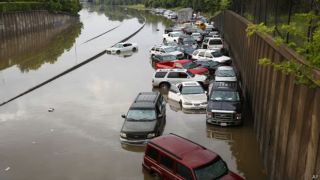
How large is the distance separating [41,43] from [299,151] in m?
57.0

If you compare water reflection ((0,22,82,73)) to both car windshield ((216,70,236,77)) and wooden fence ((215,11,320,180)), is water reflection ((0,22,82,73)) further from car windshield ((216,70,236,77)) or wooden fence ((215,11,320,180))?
wooden fence ((215,11,320,180))

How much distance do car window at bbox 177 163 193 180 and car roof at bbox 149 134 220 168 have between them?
0.16 meters

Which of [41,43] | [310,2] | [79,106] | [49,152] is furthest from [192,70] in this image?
[41,43]

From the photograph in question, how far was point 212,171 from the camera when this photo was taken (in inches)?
483

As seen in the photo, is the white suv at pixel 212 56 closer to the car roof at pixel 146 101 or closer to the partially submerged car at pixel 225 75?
the partially submerged car at pixel 225 75

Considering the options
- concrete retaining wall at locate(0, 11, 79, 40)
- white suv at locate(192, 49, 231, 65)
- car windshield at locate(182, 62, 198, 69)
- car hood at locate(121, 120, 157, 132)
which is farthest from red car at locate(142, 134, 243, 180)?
concrete retaining wall at locate(0, 11, 79, 40)

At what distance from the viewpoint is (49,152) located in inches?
667

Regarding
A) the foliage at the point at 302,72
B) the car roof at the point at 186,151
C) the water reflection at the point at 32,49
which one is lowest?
the water reflection at the point at 32,49

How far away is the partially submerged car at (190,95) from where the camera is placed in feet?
73.7

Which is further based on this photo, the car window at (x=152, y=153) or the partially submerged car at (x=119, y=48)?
the partially submerged car at (x=119, y=48)

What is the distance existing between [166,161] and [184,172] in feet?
3.26

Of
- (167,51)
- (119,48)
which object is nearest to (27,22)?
(119,48)

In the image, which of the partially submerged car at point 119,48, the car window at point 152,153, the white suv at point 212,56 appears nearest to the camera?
the car window at point 152,153

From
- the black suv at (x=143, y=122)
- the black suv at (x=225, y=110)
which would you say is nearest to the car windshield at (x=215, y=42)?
the black suv at (x=225, y=110)
